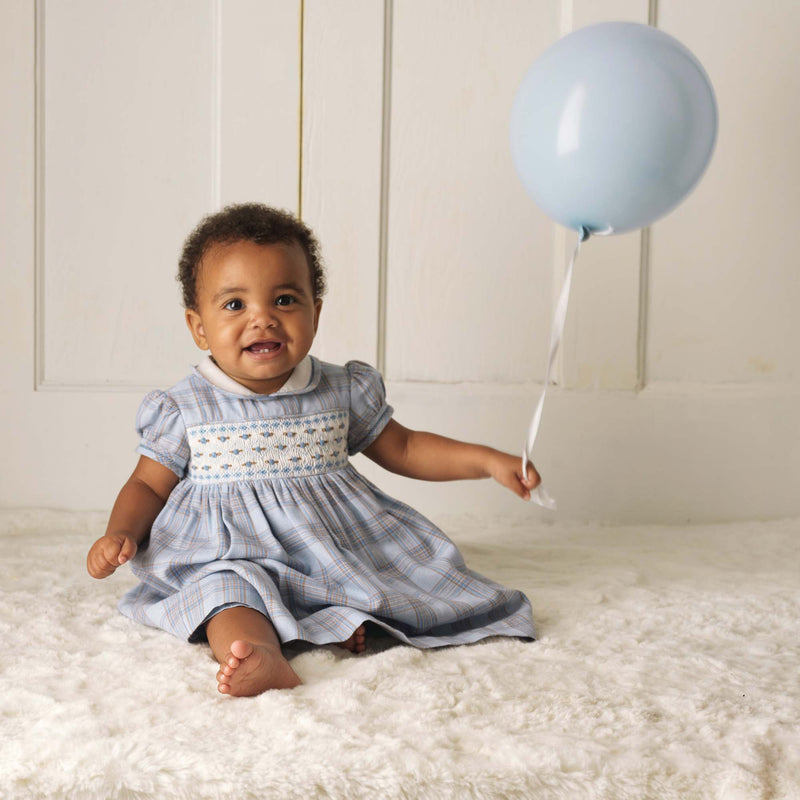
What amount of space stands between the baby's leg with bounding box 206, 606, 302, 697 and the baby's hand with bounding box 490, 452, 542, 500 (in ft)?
1.15

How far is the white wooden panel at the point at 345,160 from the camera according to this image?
160 centimetres

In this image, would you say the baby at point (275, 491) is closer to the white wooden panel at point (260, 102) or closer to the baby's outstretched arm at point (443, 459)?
the baby's outstretched arm at point (443, 459)

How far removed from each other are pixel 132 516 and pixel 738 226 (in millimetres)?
1200

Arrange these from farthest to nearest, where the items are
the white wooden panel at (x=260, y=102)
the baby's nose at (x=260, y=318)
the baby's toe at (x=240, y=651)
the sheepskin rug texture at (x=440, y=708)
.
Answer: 1. the white wooden panel at (x=260, y=102)
2. the baby's nose at (x=260, y=318)
3. the baby's toe at (x=240, y=651)
4. the sheepskin rug texture at (x=440, y=708)

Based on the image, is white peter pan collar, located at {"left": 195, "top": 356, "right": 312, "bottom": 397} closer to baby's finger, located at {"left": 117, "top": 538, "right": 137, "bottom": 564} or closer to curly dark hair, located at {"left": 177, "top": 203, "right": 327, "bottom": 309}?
curly dark hair, located at {"left": 177, "top": 203, "right": 327, "bottom": 309}

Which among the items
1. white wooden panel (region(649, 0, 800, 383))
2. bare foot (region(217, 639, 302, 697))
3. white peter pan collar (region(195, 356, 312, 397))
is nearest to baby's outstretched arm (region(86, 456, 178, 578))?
white peter pan collar (region(195, 356, 312, 397))

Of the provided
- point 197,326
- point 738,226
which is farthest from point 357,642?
Answer: point 738,226

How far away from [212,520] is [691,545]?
821 mm

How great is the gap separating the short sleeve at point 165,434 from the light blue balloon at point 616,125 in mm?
531

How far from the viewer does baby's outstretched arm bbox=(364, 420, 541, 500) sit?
43.7 inches

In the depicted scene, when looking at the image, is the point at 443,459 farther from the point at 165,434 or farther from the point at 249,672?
the point at 249,672

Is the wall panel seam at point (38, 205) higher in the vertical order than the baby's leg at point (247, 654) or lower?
higher

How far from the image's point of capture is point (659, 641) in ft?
3.23

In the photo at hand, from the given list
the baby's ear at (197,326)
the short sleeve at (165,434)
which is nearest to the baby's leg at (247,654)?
the short sleeve at (165,434)
